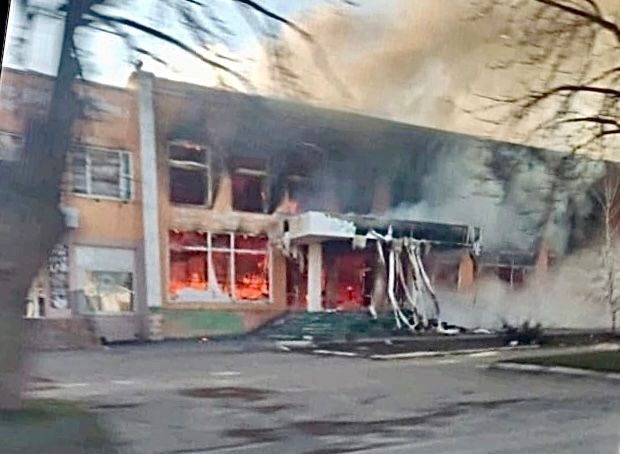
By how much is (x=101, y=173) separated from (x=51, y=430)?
0.33 m

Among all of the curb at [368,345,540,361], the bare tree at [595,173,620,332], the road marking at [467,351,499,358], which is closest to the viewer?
the curb at [368,345,540,361]

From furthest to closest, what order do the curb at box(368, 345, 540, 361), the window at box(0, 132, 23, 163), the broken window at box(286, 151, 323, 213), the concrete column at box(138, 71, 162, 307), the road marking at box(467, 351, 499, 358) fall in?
the road marking at box(467, 351, 499, 358) < the curb at box(368, 345, 540, 361) < the broken window at box(286, 151, 323, 213) < the concrete column at box(138, 71, 162, 307) < the window at box(0, 132, 23, 163)

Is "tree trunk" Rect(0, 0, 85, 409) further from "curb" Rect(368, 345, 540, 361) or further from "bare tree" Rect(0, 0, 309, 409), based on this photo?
"curb" Rect(368, 345, 540, 361)

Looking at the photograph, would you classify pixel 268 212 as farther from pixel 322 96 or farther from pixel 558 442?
pixel 558 442

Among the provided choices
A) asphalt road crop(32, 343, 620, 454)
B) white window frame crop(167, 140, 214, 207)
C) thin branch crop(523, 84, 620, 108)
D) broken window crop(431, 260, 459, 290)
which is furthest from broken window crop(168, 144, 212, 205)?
thin branch crop(523, 84, 620, 108)

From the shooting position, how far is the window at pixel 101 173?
1029mm

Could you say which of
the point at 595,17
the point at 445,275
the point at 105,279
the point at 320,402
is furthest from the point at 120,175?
the point at 595,17

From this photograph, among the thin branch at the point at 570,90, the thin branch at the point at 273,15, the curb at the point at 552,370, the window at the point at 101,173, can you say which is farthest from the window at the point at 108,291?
the thin branch at the point at 570,90

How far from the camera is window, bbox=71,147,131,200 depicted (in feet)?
3.38

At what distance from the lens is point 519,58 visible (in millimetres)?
1473

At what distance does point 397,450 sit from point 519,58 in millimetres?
736

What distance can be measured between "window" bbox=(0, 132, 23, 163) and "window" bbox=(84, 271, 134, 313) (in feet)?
0.57

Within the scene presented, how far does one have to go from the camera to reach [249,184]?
116 centimetres

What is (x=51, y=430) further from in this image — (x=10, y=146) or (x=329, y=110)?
(x=329, y=110)
